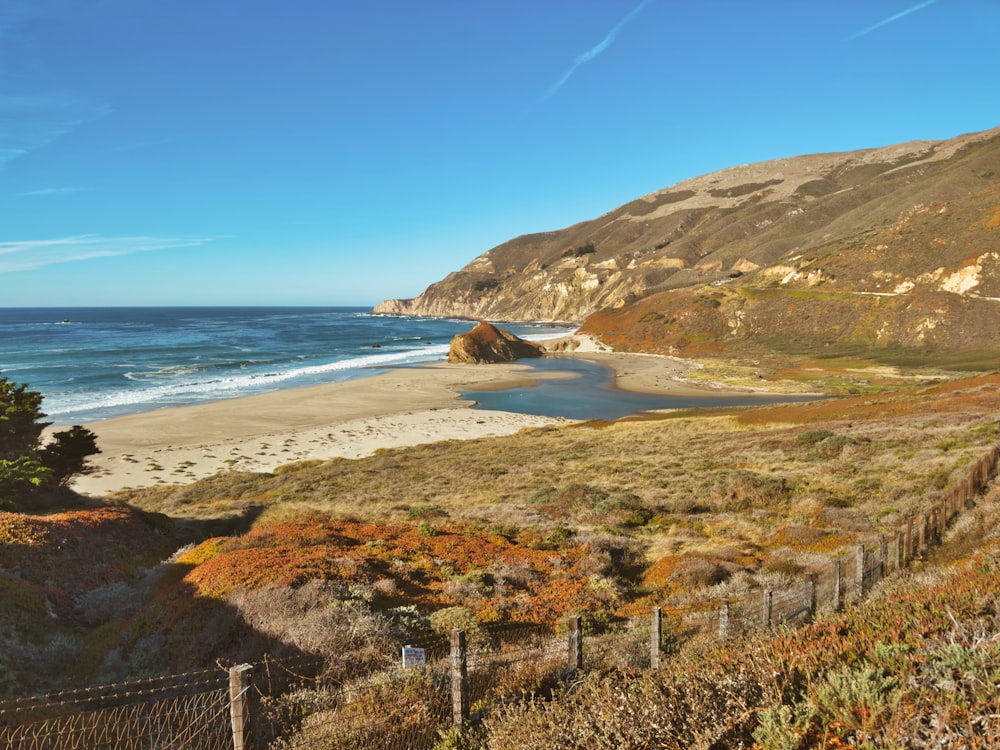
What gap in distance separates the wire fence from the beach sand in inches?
956

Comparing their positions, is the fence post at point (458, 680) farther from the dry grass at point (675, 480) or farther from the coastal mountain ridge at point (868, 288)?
the coastal mountain ridge at point (868, 288)

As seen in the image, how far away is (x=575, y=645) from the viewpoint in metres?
7.08

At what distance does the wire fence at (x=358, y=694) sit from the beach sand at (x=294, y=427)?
79.7ft

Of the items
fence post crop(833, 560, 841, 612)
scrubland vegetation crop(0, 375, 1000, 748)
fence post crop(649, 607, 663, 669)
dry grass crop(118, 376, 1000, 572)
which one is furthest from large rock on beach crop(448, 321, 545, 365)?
fence post crop(649, 607, 663, 669)

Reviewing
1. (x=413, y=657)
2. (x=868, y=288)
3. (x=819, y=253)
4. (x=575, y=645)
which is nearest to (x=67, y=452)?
(x=413, y=657)

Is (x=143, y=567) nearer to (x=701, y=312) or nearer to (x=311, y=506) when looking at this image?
(x=311, y=506)

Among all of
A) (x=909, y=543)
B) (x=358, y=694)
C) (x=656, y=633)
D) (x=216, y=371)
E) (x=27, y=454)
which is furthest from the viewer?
(x=216, y=371)

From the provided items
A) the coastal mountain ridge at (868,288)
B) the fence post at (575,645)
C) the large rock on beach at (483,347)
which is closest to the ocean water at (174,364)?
the large rock on beach at (483,347)

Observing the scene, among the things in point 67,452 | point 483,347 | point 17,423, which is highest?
point 483,347

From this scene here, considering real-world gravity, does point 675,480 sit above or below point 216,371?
below

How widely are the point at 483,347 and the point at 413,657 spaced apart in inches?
2964

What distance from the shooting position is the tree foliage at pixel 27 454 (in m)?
18.1

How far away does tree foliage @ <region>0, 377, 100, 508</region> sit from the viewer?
18141mm

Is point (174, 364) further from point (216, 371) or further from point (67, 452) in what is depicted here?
point (67, 452)
